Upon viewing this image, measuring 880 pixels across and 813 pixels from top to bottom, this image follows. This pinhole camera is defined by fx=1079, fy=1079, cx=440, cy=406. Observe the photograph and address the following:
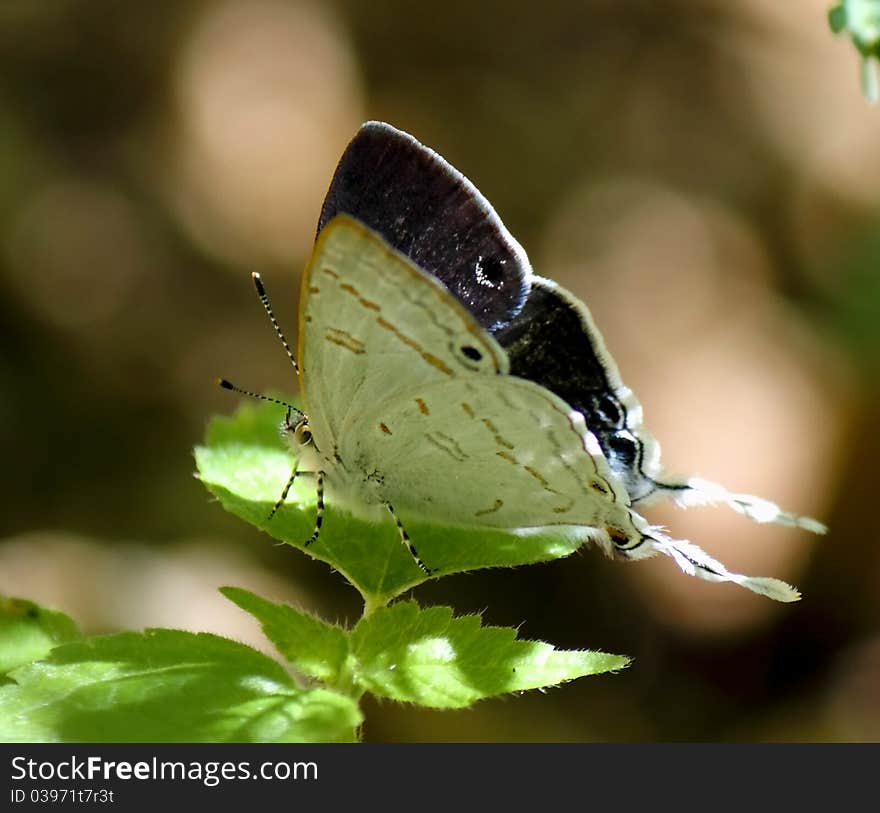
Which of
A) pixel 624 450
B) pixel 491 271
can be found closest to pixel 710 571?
pixel 624 450

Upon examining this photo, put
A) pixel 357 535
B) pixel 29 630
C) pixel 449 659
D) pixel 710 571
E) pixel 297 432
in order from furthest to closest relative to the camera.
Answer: pixel 297 432 < pixel 357 535 < pixel 29 630 < pixel 710 571 < pixel 449 659

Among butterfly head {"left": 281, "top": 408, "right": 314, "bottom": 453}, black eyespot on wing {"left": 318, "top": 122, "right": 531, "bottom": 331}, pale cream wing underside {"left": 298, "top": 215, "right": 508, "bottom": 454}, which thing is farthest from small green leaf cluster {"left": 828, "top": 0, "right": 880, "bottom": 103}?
butterfly head {"left": 281, "top": 408, "right": 314, "bottom": 453}

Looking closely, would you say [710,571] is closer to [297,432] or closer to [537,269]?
[297,432]

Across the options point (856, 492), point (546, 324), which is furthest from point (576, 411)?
point (856, 492)

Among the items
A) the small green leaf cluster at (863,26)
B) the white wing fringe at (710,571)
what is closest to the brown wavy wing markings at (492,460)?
the white wing fringe at (710,571)

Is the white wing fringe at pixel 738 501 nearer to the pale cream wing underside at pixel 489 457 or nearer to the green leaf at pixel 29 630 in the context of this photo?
the pale cream wing underside at pixel 489 457

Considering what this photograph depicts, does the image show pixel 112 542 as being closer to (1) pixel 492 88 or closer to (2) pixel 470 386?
(2) pixel 470 386
